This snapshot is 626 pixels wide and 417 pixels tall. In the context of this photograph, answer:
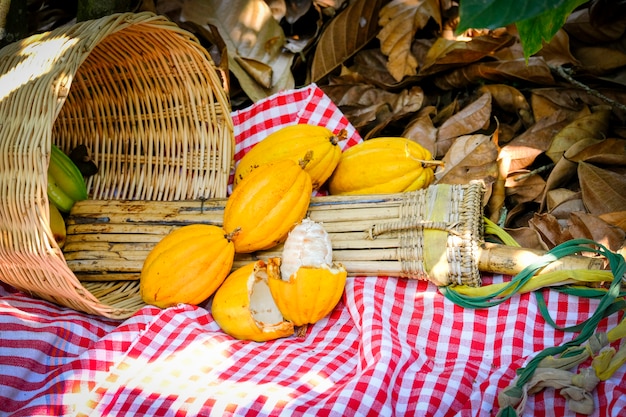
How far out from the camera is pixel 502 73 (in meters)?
2.05

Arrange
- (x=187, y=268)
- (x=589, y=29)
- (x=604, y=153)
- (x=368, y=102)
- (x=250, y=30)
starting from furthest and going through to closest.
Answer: (x=250, y=30), (x=368, y=102), (x=589, y=29), (x=604, y=153), (x=187, y=268)

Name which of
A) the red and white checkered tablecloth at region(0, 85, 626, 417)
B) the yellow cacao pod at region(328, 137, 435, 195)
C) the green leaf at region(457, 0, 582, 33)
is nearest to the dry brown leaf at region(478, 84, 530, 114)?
the yellow cacao pod at region(328, 137, 435, 195)

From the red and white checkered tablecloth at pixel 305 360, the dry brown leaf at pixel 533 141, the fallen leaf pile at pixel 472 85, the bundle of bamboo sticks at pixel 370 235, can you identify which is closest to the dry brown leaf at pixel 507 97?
the fallen leaf pile at pixel 472 85

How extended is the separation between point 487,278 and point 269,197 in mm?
523

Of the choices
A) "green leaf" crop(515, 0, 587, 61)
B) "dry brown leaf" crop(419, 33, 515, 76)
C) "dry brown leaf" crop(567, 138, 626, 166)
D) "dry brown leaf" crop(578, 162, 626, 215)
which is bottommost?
"dry brown leaf" crop(578, 162, 626, 215)

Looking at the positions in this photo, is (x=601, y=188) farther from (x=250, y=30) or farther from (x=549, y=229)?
(x=250, y=30)

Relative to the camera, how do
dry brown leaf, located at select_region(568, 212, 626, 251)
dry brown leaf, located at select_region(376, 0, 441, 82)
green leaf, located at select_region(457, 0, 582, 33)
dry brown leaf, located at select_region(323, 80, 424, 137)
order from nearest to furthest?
1. green leaf, located at select_region(457, 0, 582, 33)
2. dry brown leaf, located at select_region(568, 212, 626, 251)
3. dry brown leaf, located at select_region(323, 80, 424, 137)
4. dry brown leaf, located at select_region(376, 0, 441, 82)

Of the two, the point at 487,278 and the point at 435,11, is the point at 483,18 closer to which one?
the point at 487,278

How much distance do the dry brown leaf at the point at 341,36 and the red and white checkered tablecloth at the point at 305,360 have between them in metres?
0.98

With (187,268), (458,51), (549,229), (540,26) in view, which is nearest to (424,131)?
(458,51)

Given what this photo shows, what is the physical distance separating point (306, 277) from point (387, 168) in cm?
42

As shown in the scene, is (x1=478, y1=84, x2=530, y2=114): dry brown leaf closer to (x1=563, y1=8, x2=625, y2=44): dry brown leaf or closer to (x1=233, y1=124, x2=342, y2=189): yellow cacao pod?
(x1=563, y1=8, x2=625, y2=44): dry brown leaf

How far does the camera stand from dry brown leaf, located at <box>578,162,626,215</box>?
5.38ft

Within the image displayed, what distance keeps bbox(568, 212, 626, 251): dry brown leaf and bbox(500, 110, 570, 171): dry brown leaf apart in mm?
279
